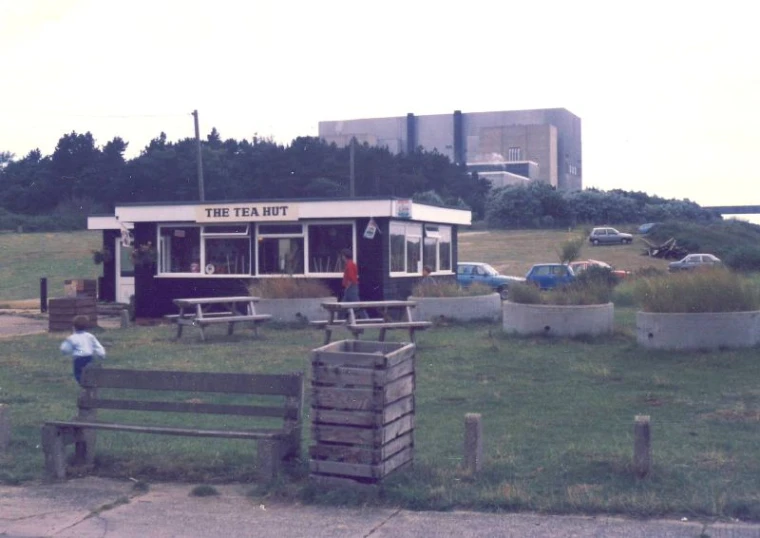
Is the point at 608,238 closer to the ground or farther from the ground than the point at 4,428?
farther from the ground

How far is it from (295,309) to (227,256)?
15.3 ft

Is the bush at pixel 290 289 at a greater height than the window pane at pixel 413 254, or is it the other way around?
the window pane at pixel 413 254

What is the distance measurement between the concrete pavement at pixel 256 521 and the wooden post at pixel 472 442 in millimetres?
832

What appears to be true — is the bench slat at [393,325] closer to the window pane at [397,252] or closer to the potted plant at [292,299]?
the potted plant at [292,299]

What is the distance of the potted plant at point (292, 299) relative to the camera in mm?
23516

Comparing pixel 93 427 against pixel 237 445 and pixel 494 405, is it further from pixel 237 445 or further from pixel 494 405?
pixel 494 405

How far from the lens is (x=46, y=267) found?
57.5 m

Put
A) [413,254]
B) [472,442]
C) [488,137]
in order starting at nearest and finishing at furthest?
[472,442]
[413,254]
[488,137]

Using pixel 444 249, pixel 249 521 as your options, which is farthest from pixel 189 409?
pixel 444 249

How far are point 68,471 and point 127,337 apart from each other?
1235 centimetres

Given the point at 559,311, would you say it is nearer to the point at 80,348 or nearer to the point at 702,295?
the point at 702,295

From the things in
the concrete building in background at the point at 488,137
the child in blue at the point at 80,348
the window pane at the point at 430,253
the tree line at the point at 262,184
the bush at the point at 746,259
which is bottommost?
the child in blue at the point at 80,348

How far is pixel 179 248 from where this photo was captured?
2811 centimetres

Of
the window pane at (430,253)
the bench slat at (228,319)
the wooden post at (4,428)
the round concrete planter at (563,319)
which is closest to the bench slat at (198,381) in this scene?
the wooden post at (4,428)
